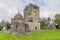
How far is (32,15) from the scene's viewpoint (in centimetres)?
6750

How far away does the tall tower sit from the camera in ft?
221

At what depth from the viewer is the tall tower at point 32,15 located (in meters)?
67.3

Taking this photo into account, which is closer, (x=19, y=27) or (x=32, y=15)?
(x=19, y=27)

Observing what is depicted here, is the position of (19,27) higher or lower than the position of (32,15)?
lower

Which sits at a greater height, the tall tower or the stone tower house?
the tall tower

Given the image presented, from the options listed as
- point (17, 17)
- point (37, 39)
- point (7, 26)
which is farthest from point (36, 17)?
point (7, 26)

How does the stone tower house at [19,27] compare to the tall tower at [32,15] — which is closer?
the stone tower house at [19,27]

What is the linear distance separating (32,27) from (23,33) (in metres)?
15.7

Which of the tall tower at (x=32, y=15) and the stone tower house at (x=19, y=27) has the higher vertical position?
the tall tower at (x=32, y=15)

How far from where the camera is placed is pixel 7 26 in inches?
4050

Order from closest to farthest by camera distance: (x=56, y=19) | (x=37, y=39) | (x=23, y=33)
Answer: (x=37, y=39)
(x=23, y=33)
(x=56, y=19)

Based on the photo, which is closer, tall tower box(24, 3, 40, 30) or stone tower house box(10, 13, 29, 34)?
stone tower house box(10, 13, 29, 34)

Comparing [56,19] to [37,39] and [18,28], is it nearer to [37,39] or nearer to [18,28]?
[18,28]

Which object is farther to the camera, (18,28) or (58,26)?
(58,26)
